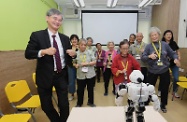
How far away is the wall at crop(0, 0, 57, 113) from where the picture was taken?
8.12ft

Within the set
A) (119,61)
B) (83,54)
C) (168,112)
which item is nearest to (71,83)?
(83,54)

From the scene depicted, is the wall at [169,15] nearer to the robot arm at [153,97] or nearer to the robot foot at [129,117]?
the robot arm at [153,97]

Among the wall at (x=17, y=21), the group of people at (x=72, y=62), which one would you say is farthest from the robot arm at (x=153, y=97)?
the wall at (x=17, y=21)

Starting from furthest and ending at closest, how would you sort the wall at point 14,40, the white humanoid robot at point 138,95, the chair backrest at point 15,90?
the wall at point 14,40, the chair backrest at point 15,90, the white humanoid robot at point 138,95

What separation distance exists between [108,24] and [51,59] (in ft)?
17.5

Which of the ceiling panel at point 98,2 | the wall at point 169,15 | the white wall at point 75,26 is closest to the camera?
the wall at point 169,15

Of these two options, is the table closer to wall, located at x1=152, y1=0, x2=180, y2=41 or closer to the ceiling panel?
wall, located at x1=152, y1=0, x2=180, y2=41

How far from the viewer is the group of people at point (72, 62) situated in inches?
67.4

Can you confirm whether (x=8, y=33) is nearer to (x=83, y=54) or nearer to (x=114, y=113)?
(x=83, y=54)

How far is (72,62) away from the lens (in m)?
2.27

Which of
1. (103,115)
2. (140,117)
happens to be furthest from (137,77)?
(103,115)

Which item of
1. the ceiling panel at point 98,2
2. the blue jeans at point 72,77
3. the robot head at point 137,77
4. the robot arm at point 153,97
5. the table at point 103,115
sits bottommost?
the blue jeans at point 72,77

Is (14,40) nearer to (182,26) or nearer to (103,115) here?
(103,115)

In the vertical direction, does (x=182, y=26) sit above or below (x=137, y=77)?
above
